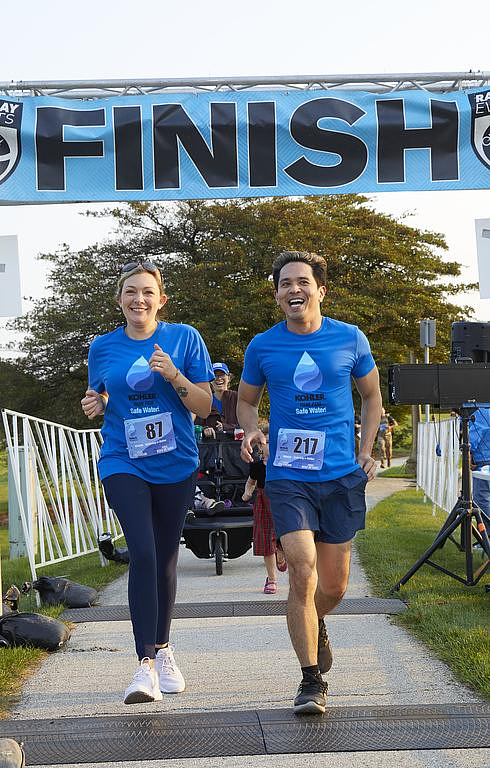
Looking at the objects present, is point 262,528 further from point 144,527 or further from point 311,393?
point 311,393

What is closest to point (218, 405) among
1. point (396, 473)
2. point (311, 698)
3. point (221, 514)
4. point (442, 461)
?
point (221, 514)

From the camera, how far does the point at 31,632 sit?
6.52 metres

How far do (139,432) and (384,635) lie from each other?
2367 mm

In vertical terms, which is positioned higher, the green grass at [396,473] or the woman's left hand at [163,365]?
the woman's left hand at [163,365]

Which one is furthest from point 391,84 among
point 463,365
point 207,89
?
point 463,365

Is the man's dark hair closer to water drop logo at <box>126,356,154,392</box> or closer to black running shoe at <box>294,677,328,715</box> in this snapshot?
water drop logo at <box>126,356,154,392</box>

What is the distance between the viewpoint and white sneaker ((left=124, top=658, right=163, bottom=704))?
16.4 feet

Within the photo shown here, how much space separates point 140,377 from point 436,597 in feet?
11.4

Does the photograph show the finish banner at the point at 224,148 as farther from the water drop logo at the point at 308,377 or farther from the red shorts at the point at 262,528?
the water drop logo at the point at 308,377

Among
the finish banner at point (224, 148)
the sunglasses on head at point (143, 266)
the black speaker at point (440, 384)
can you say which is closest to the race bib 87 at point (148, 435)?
the sunglasses on head at point (143, 266)

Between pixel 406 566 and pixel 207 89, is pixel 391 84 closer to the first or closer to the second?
pixel 207 89

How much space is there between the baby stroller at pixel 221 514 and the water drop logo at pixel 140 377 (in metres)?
5.31

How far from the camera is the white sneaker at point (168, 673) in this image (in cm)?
534

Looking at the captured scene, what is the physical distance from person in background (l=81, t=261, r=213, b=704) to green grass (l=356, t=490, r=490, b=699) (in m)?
1.51
